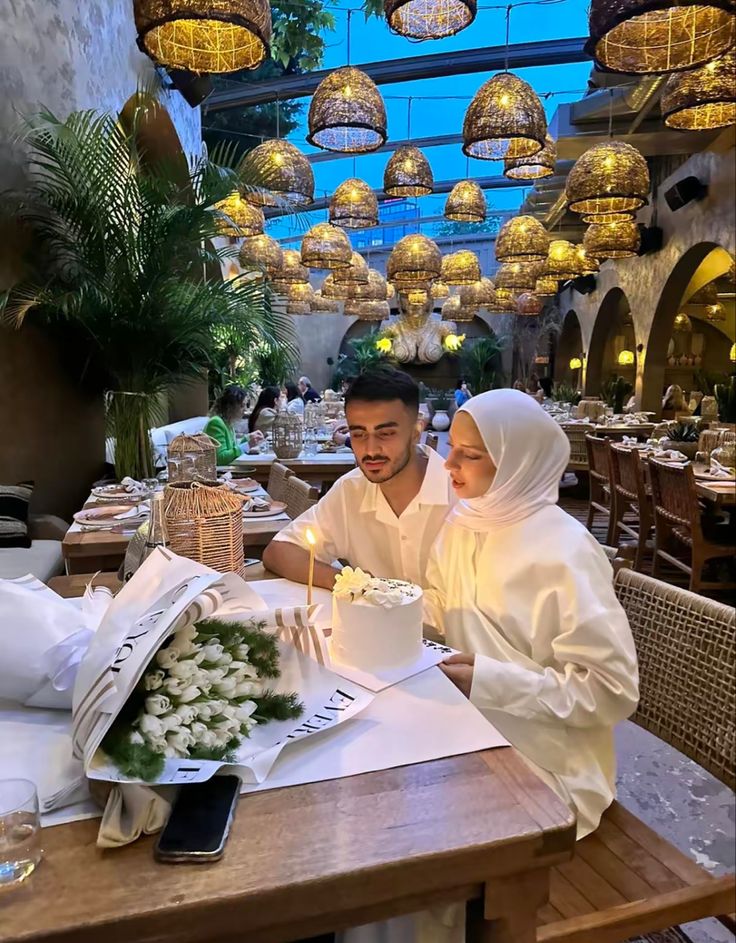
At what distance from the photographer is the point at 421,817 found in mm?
901

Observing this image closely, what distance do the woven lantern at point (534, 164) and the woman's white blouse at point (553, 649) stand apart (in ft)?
15.5

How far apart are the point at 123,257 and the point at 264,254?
193 inches

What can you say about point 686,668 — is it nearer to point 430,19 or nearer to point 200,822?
point 200,822

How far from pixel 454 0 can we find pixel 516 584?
3.64m

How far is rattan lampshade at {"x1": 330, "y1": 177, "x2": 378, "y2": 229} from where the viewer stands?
23.2 ft

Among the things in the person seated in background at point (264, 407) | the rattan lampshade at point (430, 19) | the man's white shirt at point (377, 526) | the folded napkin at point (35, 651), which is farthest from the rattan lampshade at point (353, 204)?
the folded napkin at point (35, 651)

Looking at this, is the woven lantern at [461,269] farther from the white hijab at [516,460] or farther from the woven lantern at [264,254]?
the white hijab at [516,460]

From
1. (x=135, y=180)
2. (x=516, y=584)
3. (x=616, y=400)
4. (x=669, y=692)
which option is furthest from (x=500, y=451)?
(x=616, y=400)

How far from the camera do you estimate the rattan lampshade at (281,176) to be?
5480 mm

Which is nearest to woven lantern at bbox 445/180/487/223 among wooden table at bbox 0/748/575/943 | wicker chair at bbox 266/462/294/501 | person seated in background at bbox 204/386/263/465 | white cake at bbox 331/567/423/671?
person seated in background at bbox 204/386/263/465

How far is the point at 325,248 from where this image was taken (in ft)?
26.9

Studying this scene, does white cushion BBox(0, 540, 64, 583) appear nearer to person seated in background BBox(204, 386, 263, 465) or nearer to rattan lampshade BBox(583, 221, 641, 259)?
person seated in background BBox(204, 386, 263, 465)

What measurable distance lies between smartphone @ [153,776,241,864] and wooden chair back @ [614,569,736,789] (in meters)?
1.05

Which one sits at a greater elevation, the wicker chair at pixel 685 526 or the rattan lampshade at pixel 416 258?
the rattan lampshade at pixel 416 258
